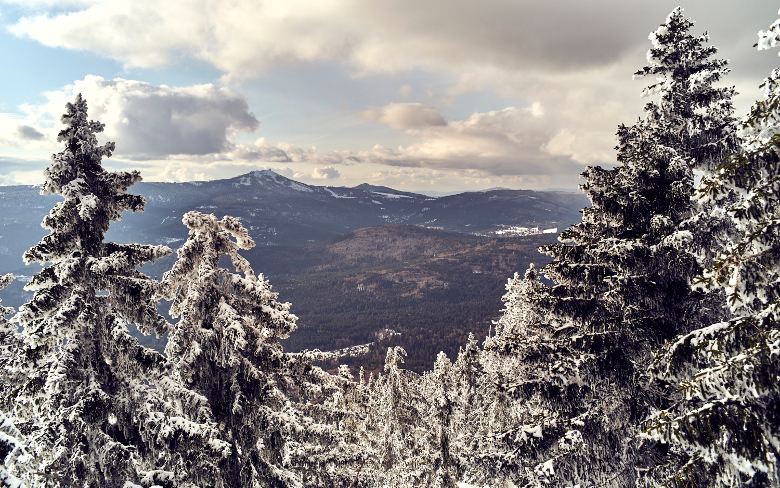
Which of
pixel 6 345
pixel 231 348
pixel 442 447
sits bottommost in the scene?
pixel 442 447

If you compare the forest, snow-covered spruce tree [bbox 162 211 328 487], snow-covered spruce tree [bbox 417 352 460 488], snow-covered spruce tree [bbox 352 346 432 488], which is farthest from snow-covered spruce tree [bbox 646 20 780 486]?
snow-covered spruce tree [bbox 352 346 432 488]

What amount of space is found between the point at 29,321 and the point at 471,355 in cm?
1987

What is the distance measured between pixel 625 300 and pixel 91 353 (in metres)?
13.1

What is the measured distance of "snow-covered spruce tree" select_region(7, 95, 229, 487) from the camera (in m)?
8.66

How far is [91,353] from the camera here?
9.47m

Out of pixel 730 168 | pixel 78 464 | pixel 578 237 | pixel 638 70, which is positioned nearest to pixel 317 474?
pixel 78 464

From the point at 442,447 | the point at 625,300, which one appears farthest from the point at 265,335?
the point at 442,447

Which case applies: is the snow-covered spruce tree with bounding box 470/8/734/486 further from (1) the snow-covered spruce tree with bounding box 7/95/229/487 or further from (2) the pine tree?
(1) the snow-covered spruce tree with bounding box 7/95/229/487

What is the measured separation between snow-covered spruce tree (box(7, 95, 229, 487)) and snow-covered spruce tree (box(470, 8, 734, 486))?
8.60 meters

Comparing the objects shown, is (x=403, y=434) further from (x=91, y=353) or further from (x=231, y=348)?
(x=91, y=353)

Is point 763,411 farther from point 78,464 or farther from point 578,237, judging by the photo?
point 78,464

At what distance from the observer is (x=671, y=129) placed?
10.5m

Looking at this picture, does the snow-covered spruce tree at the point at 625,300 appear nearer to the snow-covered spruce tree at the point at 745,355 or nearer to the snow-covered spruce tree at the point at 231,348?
the snow-covered spruce tree at the point at 745,355

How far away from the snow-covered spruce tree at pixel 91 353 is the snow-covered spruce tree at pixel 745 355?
990 cm
